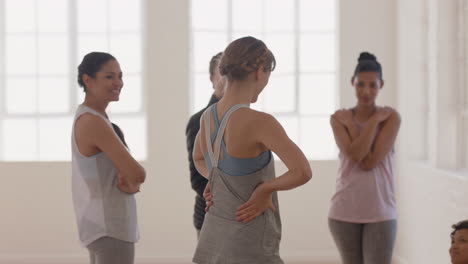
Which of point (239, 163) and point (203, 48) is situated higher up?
point (203, 48)

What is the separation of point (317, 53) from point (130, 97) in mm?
2013

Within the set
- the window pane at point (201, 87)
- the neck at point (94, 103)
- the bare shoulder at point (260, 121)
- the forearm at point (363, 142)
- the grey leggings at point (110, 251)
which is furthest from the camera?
the window pane at point (201, 87)

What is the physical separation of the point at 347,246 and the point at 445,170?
1623 millimetres

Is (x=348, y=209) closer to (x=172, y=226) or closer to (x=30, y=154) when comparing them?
(x=172, y=226)

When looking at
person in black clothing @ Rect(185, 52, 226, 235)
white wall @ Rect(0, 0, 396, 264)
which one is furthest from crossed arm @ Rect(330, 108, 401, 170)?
white wall @ Rect(0, 0, 396, 264)

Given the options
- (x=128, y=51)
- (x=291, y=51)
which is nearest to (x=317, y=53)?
(x=291, y=51)

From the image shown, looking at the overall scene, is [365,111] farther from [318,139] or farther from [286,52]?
[286,52]

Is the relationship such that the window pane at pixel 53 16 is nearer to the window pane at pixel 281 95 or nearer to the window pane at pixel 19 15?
the window pane at pixel 19 15

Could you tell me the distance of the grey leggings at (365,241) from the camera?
354 centimetres

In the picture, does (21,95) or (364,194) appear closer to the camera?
(364,194)

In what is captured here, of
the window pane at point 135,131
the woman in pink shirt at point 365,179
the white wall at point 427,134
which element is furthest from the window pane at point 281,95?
the woman in pink shirt at point 365,179

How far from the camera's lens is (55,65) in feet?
23.7

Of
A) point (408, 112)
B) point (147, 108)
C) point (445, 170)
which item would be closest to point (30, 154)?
point (147, 108)

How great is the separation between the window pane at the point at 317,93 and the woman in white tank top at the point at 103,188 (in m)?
4.21
